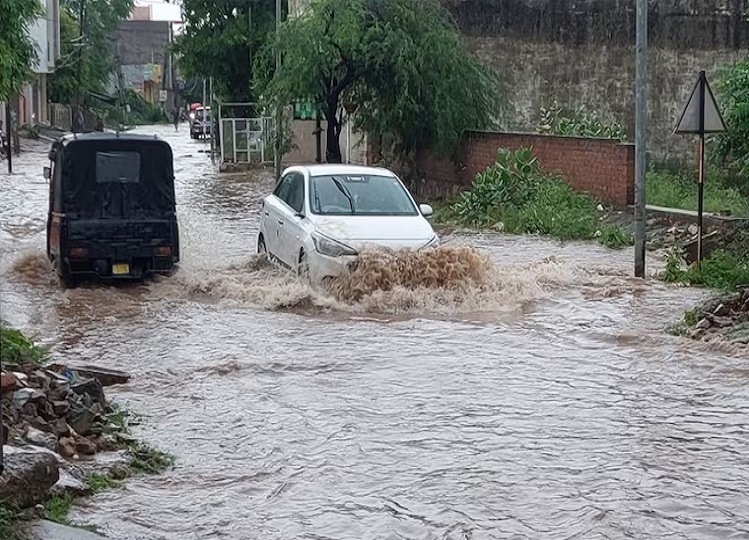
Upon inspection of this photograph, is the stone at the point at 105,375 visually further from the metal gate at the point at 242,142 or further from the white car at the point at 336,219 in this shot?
the metal gate at the point at 242,142

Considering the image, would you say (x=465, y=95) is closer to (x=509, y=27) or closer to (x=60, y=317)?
(x=509, y=27)

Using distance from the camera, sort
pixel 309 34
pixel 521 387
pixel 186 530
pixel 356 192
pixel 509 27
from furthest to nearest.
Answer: pixel 509 27
pixel 309 34
pixel 356 192
pixel 521 387
pixel 186 530

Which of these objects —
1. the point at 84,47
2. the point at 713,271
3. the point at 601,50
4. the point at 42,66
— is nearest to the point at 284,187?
the point at 713,271

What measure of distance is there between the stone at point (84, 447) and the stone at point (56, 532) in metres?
1.77

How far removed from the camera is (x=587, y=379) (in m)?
11.6

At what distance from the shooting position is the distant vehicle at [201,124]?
6738 cm

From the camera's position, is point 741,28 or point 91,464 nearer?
point 91,464

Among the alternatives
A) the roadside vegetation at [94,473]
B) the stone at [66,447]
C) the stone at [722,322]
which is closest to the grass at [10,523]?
the roadside vegetation at [94,473]

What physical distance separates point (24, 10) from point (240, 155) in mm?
24692

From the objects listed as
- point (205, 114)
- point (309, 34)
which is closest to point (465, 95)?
point (309, 34)

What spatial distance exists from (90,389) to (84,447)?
1.08 metres

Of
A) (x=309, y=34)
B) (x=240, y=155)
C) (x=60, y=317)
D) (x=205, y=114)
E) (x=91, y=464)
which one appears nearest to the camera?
(x=91, y=464)

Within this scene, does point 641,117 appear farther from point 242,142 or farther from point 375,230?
point 242,142

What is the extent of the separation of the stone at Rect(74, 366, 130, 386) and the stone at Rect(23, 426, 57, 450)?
233cm
